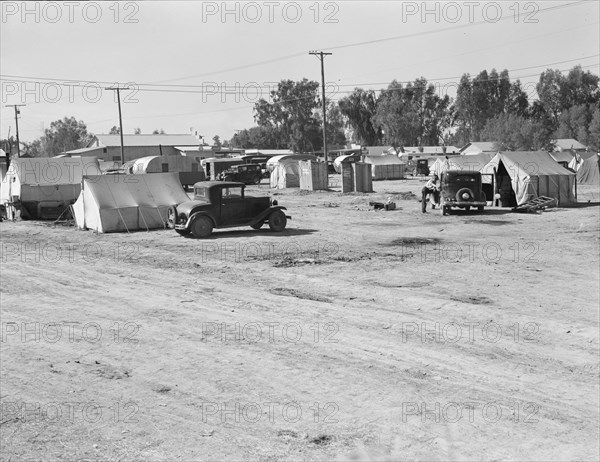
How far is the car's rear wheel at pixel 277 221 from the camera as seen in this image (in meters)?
22.7

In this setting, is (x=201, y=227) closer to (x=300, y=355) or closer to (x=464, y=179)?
(x=300, y=355)

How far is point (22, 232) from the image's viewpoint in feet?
81.1

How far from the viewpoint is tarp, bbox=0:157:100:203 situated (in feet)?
94.1

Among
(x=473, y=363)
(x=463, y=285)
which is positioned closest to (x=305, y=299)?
(x=463, y=285)

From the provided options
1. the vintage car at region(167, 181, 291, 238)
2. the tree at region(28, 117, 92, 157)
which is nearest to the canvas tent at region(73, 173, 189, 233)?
the vintage car at region(167, 181, 291, 238)

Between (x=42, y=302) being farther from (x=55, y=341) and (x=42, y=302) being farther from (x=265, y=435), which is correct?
(x=265, y=435)

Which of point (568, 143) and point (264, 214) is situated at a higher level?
point (568, 143)

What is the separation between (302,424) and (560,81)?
107 m

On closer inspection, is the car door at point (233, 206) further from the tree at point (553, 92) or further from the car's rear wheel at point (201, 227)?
the tree at point (553, 92)

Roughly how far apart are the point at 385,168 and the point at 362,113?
51.6 metres

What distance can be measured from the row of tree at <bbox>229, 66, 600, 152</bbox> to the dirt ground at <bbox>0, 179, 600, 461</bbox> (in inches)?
3016

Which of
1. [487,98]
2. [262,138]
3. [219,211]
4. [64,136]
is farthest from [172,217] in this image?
[64,136]

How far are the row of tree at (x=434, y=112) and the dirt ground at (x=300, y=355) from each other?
76594 millimetres

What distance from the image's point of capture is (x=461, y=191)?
97.2 feet
